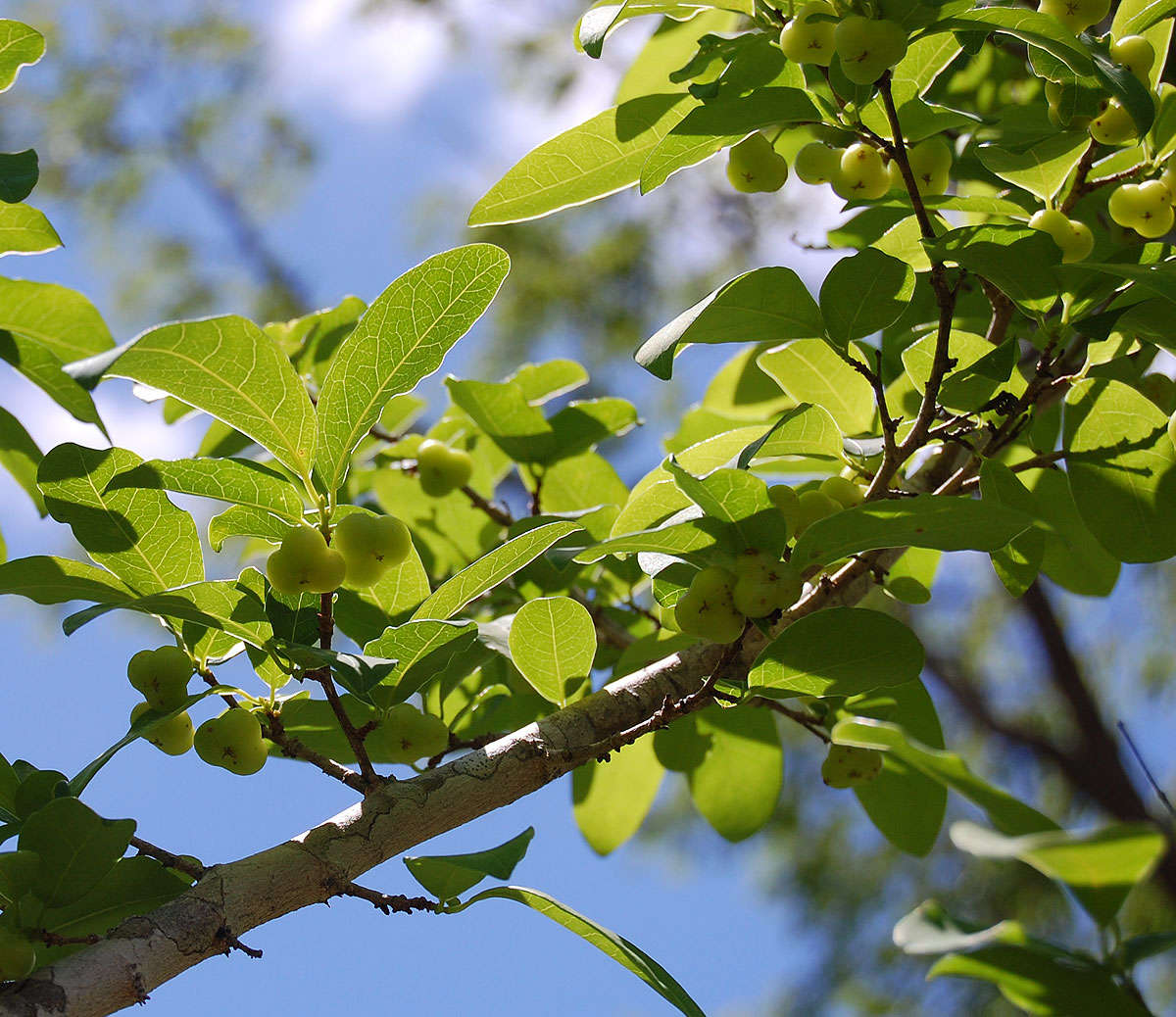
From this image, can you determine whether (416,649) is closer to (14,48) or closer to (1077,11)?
→ (14,48)

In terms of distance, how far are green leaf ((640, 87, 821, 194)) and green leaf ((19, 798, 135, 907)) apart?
0.64m

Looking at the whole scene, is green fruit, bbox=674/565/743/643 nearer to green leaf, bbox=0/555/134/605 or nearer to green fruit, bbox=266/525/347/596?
green fruit, bbox=266/525/347/596

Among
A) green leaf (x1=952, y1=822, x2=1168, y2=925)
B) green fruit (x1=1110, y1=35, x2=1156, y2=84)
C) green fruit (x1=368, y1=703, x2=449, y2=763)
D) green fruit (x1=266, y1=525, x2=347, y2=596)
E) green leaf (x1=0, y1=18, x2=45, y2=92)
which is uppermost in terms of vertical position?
green leaf (x1=0, y1=18, x2=45, y2=92)

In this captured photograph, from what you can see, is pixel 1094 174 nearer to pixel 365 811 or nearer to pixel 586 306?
pixel 365 811

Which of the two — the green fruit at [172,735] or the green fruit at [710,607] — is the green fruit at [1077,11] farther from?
the green fruit at [172,735]

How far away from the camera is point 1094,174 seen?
1144mm

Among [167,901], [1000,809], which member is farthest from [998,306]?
[167,901]

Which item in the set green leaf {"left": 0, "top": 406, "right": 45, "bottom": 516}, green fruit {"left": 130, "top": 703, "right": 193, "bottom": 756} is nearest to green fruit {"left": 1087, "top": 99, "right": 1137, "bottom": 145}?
green fruit {"left": 130, "top": 703, "right": 193, "bottom": 756}

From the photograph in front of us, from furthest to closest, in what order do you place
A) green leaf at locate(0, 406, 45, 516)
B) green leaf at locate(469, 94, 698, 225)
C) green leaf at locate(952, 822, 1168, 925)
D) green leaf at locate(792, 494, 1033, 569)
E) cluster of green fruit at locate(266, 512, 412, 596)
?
1. green leaf at locate(0, 406, 45, 516)
2. green leaf at locate(469, 94, 698, 225)
3. cluster of green fruit at locate(266, 512, 412, 596)
4. green leaf at locate(792, 494, 1033, 569)
5. green leaf at locate(952, 822, 1168, 925)

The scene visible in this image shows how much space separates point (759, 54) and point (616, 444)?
2995 millimetres

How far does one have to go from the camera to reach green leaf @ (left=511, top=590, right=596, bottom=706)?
3.32 feet

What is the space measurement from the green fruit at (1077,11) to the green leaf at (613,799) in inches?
36.8

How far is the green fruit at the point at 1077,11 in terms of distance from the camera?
97 cm

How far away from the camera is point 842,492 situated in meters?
1.02
